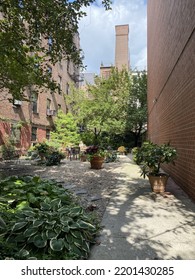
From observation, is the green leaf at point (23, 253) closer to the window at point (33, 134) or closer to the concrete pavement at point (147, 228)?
the concrete pavement at point (147, 228)

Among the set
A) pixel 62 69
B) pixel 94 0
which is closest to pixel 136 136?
pixel 62 69

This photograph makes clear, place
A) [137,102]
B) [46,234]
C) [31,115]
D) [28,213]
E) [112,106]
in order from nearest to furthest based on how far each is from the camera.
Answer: [46,234]
[28,213]
[31,115]
[112,106]
[137,102]

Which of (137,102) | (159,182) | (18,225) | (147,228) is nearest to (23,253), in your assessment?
(18,225)

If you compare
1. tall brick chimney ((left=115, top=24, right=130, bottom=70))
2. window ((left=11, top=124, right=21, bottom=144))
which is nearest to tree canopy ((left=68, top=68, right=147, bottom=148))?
window ((left=11, top=124, right=21, bottom=144))

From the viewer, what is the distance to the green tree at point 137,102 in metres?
20.6

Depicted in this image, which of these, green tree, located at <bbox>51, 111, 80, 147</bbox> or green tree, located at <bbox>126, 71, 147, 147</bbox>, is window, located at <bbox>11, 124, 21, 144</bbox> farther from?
green tree, located at <bbox>126, 71, 147, 147</bbox>

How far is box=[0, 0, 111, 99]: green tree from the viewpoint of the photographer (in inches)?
190

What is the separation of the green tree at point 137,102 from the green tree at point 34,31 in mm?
14840

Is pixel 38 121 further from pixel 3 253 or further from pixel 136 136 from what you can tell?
pixel 3 253

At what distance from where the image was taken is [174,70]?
634cm

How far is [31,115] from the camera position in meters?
16.8

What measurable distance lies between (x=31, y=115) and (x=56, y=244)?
15.5m

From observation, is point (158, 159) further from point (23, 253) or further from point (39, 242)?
point (23, 253)
